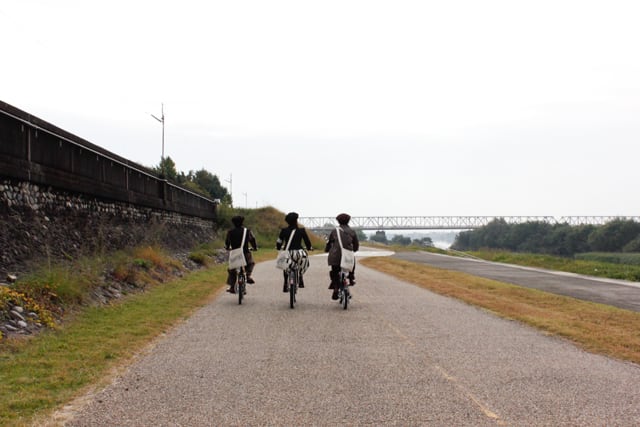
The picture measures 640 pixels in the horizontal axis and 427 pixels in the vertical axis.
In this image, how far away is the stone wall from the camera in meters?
12.3

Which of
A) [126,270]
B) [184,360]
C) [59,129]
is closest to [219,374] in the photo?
[184,360]

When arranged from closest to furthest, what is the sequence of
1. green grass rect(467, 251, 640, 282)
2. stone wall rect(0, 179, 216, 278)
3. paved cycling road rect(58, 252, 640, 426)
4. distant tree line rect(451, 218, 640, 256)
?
1. paved cycling road rect(58, 252, 640, 426)
2. stone wall rect(0, 179, 216, 278)
3. green grass rect(467, 251, 640, 282)
4. distant tree line rect(451, 218, 640, 256)

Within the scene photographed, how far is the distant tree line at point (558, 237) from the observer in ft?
378

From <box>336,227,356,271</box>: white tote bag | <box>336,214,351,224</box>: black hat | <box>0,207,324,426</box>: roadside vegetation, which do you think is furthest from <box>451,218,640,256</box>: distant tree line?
<box>336,227,356,271</box>: white tote bag

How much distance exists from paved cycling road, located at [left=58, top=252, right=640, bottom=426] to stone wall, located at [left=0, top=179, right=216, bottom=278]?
14.5 feet

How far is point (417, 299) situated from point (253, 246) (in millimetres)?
4643

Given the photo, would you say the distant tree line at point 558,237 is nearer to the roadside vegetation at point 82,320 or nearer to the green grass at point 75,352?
the roadside vegetation at point 82,320

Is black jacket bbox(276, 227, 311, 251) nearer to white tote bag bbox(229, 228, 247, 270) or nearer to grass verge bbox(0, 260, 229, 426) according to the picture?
white tote bag bbox(229, 228, 247, 270)

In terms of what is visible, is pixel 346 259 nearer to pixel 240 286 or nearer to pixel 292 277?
pixel 292 277

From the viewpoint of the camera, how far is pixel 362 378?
6699mm

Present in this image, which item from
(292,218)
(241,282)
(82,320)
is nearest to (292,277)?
(292,218)

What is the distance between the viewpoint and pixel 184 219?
36.4 m

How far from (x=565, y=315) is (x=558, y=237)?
436ft

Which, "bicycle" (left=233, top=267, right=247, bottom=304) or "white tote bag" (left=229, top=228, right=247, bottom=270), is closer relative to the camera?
"white tote bag" (left=229, top=228, right=247, bottom=270)
